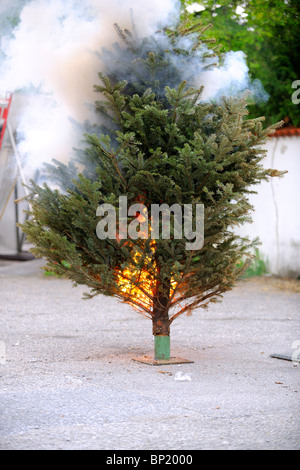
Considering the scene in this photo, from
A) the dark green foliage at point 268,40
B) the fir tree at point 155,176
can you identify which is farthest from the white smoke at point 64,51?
the dark green foliage at point 268,40

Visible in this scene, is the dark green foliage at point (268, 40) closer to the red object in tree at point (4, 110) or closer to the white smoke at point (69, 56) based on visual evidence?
the red object in tree at point (4, 110)

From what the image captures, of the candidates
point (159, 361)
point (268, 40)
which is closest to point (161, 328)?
point (159, 361)

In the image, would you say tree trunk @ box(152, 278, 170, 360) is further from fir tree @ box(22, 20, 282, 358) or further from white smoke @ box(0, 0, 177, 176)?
white smoke @ box(0, 0, 177, 176)

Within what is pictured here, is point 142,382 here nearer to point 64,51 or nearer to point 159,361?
point 159,361

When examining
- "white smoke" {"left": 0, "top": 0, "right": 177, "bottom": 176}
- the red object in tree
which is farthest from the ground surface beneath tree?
the red object in tree

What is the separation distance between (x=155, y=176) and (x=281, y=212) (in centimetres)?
922

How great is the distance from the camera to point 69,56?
6395 millimetres

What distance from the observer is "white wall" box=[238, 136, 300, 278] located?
14.6 meters

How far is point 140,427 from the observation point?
447cm

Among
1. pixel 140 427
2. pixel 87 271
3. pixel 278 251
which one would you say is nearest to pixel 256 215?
pixel 278 251

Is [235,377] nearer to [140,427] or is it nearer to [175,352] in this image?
[175,352]

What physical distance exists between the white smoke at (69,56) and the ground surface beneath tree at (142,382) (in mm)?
1960

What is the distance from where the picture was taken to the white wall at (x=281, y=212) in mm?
14609

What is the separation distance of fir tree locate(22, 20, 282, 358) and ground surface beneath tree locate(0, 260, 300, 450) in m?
0.77
